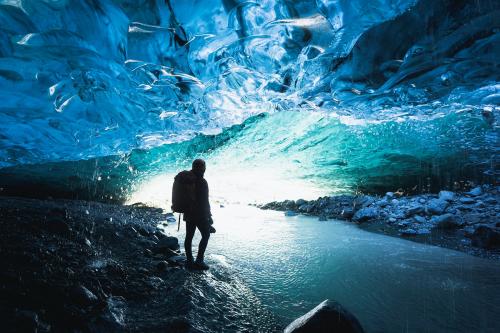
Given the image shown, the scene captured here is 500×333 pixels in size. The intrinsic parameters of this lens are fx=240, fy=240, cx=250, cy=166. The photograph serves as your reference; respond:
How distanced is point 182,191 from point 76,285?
1.91m

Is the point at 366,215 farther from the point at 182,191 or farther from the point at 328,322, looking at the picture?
the point at 328,322

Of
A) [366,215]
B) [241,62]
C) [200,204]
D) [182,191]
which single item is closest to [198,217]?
[200,204]

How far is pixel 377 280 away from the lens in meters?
4.03

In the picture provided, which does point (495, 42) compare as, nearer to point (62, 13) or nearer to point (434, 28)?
point (434, 28)

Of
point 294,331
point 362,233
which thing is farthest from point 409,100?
point 294,331

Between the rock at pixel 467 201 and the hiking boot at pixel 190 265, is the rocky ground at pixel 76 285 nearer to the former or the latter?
the hiking boot at pixel 190 265

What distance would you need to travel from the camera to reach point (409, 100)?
855 cm

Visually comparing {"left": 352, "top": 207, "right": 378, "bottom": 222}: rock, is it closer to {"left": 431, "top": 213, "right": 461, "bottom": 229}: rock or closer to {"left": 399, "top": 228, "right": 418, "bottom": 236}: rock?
{"left": 399, "top": 228, "right": 418, "bottom": 236}: rock

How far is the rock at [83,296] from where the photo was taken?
8.35ft

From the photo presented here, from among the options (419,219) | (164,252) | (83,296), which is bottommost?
(164,252)

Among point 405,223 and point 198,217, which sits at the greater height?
point 198,217

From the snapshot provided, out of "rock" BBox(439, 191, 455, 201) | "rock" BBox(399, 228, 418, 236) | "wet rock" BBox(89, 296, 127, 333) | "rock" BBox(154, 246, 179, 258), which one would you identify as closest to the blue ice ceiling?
"rock" BBox(439, 191, 455, 201)

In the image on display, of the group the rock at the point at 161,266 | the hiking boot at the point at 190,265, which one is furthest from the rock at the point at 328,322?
the rock at the point at 161,266

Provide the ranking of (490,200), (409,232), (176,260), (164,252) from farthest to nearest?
(490,200)
(409,232)
(164,252)
(176,260)
